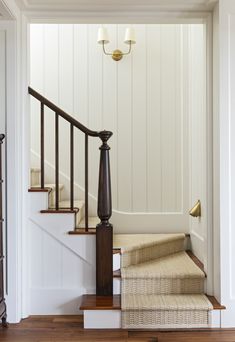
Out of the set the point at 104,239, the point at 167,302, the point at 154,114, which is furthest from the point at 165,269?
the point at 154,114

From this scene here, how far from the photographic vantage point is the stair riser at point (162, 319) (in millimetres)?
2754

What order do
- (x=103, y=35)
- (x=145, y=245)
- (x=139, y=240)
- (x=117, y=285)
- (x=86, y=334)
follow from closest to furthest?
(x=86, y=334), (x=117, y=285), (x=145, y=245), (x=139, y=240), (x=103, y=35)

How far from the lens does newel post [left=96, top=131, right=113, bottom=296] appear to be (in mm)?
2949

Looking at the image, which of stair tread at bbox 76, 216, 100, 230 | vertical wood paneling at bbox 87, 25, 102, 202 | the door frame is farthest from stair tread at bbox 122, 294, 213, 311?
vertical wood paneling at bbox 87, 25, 102, 202

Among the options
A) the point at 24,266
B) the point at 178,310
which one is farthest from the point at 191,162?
the point at 24,266

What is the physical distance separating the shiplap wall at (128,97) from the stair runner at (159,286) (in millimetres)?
626

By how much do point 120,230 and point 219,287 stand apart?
134 centimetres

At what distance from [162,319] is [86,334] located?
55 cm

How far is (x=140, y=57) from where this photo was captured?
3.95 meters

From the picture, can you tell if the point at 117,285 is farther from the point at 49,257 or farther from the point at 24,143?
the point at 24,143

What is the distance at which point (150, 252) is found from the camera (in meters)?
3.41

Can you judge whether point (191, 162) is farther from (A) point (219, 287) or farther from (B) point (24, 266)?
(B) point (24, 266)

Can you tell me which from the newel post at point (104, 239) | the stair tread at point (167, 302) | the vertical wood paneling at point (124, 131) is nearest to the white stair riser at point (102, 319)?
the stair tread at point (167, 302)

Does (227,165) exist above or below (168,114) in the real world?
below
